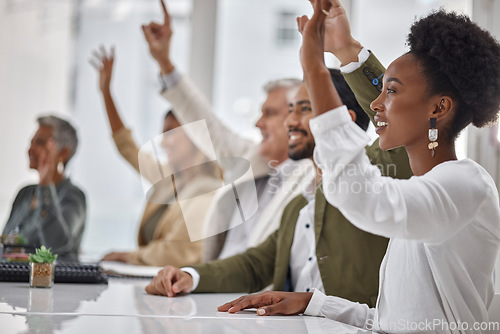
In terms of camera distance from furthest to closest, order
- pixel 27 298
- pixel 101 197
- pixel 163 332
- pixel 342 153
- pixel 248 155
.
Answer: pixel 101 197, pixel 248 155, pixel 27 298, pixel 163 332, pixel 342 153

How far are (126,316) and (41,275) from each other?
544mm

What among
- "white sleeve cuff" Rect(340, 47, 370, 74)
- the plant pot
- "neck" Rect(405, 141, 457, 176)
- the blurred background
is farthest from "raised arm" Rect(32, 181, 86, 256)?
"neck" Rect(405, 141, 457, 176)

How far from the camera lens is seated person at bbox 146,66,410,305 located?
5.21 ft

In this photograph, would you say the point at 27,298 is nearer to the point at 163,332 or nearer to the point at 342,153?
the point at 163,332

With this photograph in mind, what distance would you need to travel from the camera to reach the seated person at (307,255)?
159 centimetres

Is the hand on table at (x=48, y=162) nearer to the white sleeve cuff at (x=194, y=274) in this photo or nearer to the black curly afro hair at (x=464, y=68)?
the white sleeve cuff at (x=194, y=274)

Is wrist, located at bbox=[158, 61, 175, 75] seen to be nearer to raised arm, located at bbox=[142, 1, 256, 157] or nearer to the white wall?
raised arm, located at bbox=[142, 1, 256, 157]

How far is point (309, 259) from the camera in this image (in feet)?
5.88

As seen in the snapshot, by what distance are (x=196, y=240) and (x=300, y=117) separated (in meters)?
1.05

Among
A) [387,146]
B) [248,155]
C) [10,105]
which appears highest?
[10,105]

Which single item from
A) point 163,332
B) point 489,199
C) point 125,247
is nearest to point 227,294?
point 163,332

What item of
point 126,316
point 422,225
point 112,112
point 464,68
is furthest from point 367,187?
point 112,112

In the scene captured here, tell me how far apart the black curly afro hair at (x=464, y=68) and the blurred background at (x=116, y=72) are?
10.0 ft

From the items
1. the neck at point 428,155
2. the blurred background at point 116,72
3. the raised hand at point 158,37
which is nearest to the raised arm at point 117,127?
the raised hand at point 158,37
